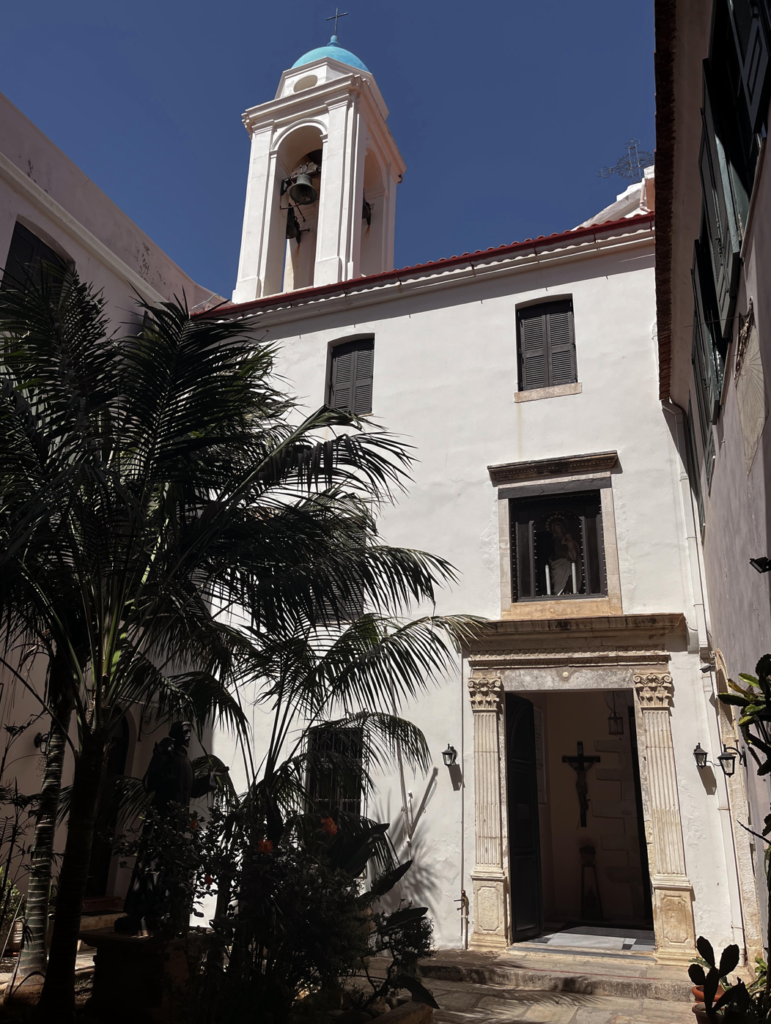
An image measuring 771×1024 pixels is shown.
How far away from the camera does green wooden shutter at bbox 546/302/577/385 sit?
11.8 m

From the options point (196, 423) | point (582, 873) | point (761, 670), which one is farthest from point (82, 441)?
point (582, 873)

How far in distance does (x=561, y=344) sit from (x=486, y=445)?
1916 millimetres

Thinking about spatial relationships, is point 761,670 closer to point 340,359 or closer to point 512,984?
point 512,984

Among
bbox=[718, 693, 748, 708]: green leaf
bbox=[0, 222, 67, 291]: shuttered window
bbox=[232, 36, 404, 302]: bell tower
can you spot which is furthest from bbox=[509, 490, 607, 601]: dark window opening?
bbox=[232, 36, 404, 302]: bell tower

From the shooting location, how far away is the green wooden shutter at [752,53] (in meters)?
3.50

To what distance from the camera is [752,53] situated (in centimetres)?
371

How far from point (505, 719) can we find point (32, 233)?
9.73 meters

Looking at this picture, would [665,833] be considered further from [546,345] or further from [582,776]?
[546,345]

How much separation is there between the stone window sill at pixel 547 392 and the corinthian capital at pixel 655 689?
13.5 ft

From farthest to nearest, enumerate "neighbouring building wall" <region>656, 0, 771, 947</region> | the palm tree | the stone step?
the stone step
the palm tree
"neighbouring building wall" <region>656, 0, 771, 947</region>

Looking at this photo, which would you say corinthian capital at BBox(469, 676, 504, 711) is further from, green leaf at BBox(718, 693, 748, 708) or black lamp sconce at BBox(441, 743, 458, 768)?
green leaf at BBox(718, 693, 748, 708)

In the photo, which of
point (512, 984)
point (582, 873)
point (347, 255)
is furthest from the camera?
point (347, 255)

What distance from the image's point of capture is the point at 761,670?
3783 millimetres

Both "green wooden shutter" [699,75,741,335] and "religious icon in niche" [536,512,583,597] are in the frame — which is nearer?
"green wooden shutter" [699,75,741,335]
